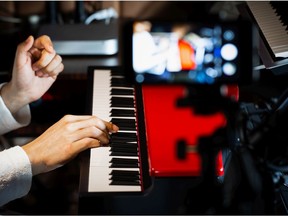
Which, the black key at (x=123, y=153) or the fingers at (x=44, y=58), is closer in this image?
the black key at (x=123, y=153)

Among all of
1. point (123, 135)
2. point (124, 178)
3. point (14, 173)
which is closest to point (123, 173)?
point (124, 178)

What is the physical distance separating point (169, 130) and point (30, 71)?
0.43 m

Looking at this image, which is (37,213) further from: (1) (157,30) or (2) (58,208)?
(1) (157,30)

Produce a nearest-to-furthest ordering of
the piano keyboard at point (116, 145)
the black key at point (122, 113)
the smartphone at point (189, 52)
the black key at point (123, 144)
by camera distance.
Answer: the smartphone at point (189, 52)
the piano keyboard at point (116, 145)
the black key at point (123, 144)
the black key at point (122, 113)

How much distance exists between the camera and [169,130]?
1.58 meters

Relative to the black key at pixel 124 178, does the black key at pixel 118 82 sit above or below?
above

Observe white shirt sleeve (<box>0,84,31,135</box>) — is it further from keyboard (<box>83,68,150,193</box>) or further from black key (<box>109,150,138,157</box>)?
black key (<box>109,150,138,157</box>)

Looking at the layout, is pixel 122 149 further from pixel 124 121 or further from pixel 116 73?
pixel 116 73

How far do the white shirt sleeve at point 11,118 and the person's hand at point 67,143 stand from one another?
216mm

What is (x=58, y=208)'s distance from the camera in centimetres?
202

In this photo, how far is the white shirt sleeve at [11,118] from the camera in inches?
66.2

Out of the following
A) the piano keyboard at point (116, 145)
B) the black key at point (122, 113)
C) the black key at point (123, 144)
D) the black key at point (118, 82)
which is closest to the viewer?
the piano keyboard at point (116, 145)

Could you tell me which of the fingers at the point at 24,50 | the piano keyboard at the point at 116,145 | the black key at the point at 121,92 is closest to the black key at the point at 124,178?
the piano keyboard at the point at 116,145

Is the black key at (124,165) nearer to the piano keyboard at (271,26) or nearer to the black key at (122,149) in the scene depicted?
the black key at (122,149)
